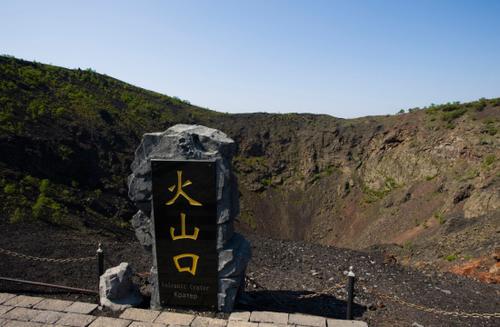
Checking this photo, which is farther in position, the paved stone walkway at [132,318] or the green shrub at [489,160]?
the green shrub at [489,160]

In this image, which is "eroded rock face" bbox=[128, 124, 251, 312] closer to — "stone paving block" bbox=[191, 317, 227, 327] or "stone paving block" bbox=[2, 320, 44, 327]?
"stone paving block" bbox=[191, 317, 227, 327]

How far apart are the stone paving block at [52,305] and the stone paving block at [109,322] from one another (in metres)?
0.79

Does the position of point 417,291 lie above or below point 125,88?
below

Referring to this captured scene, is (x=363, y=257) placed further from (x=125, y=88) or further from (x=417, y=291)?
(x=125, y=88)

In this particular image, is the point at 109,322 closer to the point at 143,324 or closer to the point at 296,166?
the point at 143,324

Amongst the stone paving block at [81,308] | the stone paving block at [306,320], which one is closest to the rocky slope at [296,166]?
the stone paving block at [81,308]

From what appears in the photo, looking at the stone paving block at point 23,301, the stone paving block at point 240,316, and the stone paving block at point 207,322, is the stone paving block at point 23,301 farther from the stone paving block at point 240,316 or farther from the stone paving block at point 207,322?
the stone paving block at point 240,316

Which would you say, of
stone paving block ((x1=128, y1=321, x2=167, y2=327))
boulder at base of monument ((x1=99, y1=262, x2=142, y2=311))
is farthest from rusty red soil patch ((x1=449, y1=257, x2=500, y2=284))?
boulder at base of monument ((x1=99, y1=262, x2=142, y2=311))

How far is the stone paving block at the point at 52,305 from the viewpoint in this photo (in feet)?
19.7

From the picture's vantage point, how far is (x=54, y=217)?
12.2 metres

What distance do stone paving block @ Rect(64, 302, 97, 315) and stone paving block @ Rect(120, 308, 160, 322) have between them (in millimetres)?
567

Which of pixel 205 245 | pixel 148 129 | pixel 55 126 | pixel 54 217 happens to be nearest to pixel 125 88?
pixel 148 129

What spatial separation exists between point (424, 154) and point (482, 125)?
3243 millimetres

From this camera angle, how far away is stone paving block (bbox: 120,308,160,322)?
5758mm
